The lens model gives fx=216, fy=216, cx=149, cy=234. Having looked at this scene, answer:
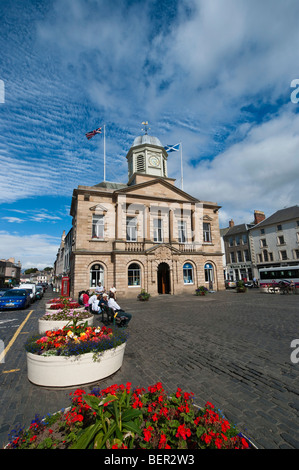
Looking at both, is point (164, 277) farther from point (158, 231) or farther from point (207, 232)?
point (207, 232)

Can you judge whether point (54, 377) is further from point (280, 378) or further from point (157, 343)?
point (280, 378)

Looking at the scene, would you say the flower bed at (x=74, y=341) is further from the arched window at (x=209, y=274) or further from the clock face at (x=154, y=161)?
the clock face at (x=154, y=161)

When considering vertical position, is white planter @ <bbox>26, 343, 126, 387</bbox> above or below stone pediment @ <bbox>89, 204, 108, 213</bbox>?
below

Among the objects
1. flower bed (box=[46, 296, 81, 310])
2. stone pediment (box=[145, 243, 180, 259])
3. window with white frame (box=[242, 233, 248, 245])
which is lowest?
flower bed (box=[46, 296, 81, 310])

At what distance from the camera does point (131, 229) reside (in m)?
25.3

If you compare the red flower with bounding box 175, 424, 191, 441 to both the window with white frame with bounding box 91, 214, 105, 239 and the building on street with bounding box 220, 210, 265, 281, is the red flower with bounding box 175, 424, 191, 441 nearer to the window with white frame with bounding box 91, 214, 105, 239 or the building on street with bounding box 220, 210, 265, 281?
the window with white frame with bounding box 91, 214, 105, 239

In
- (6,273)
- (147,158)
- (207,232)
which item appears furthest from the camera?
(6,273)

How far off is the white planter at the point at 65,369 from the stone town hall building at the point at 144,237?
17.7 meters

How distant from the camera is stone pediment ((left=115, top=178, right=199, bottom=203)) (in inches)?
995

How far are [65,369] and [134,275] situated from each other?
19455 mm

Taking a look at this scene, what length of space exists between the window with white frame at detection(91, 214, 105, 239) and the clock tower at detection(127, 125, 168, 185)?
27.0 ft

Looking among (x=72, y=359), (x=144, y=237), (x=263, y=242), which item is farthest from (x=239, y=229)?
(x=72, y=359)

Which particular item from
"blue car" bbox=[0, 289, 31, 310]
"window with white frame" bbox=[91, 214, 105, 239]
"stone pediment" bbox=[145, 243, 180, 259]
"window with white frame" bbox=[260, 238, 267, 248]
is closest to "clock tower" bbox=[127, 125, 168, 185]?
"window with white frame" bbox=[91, 214, 105, 239]
